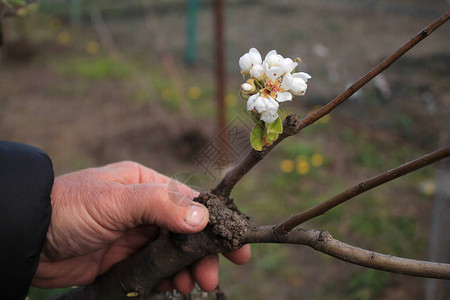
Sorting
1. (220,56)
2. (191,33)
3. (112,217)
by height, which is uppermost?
(191,33)

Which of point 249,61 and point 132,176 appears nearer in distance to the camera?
point 249,61

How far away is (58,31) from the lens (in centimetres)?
692

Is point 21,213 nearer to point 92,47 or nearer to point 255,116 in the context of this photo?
point 255,116

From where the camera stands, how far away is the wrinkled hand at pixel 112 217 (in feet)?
4.85

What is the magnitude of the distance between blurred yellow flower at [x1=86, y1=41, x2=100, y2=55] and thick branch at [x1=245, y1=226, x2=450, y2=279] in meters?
5.45

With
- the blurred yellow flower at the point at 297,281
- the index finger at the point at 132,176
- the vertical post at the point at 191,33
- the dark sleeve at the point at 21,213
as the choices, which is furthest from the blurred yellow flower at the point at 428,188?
the vertical post at the point at 191,33

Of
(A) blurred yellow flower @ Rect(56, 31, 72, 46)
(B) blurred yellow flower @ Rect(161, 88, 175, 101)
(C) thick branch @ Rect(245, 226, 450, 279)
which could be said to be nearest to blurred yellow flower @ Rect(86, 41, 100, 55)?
(A) blurred yellow flower @ Rect(56, 31, 72, 46)

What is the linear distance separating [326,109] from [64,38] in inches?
246

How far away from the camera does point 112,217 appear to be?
60.8 inches

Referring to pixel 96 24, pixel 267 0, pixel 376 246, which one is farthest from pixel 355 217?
pixel 96 24

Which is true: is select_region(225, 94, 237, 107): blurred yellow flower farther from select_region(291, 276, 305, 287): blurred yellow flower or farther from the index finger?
the index finger

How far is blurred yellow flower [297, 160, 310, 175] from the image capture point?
383cm

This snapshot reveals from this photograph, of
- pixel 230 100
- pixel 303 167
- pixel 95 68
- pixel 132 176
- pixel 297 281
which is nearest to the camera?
pixel 132 176

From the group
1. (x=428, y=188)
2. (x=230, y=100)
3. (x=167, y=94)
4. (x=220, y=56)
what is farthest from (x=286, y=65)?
(x=167, y=94)
